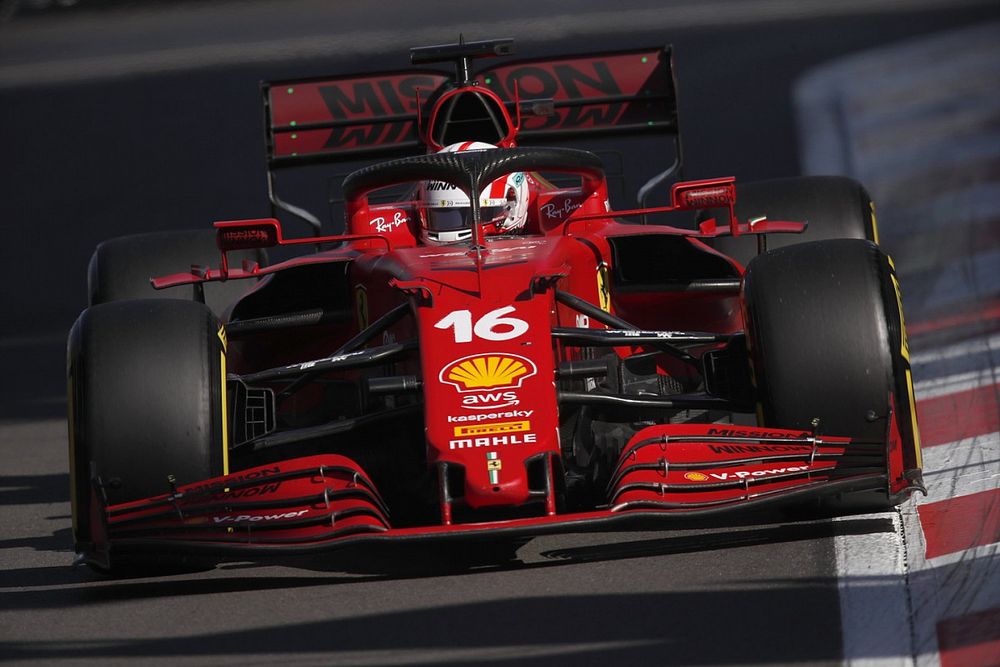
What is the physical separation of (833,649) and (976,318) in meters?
5.46

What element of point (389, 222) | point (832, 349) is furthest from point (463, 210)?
point (832, 349)

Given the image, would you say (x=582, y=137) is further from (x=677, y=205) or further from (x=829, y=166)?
(x=829, y=166)

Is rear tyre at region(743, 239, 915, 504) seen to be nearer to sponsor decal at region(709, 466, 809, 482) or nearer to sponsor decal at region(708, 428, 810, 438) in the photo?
sponsor decal at region(708, 428, 810, 438)

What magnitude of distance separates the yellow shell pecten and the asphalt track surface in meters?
0.63

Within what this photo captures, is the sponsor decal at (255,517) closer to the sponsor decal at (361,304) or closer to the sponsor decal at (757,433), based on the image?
the sponsor decal at (757,433)

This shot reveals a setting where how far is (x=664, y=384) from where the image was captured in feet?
24.6

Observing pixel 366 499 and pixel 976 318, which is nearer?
pixel 366 499

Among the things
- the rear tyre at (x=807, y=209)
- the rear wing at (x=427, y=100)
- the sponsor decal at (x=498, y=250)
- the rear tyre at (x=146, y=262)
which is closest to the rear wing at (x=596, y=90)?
the rear wing at (x=427, y=100)

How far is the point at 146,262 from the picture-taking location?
9055mm

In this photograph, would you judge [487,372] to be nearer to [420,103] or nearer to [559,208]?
[559,208]

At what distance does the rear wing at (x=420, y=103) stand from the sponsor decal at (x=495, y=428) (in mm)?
3755

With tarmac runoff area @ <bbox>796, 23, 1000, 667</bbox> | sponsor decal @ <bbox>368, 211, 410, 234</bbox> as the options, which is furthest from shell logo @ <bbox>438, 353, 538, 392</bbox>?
sponsor decal @ <bbox>368, 211, 410, 234</bbox>

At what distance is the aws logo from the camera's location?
6160mm

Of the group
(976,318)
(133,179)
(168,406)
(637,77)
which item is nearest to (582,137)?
(637,77)
